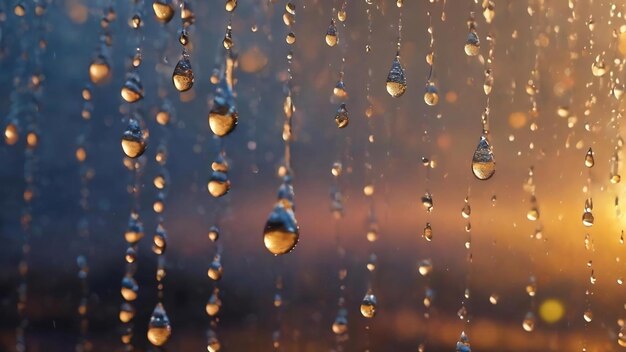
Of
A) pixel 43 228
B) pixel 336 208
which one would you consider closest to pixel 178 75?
pixel 336 208

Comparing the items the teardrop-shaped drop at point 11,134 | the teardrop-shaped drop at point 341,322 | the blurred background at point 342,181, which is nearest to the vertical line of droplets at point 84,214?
the blurred background at point 342,181

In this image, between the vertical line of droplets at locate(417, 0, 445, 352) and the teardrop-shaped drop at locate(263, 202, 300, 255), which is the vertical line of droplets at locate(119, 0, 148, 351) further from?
the vertical line of droplets at locate(417, 0, 445, 352)

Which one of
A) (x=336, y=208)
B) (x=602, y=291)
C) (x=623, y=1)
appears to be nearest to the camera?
(x=623, y=1)

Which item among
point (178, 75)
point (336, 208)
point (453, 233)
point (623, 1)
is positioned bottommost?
point (178, 75)

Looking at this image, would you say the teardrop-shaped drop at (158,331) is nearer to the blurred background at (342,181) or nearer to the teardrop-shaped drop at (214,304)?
the blurred background at (342,181)

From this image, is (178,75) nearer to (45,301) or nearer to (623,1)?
(623,1)

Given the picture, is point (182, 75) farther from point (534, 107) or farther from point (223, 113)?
point (534, 107)
